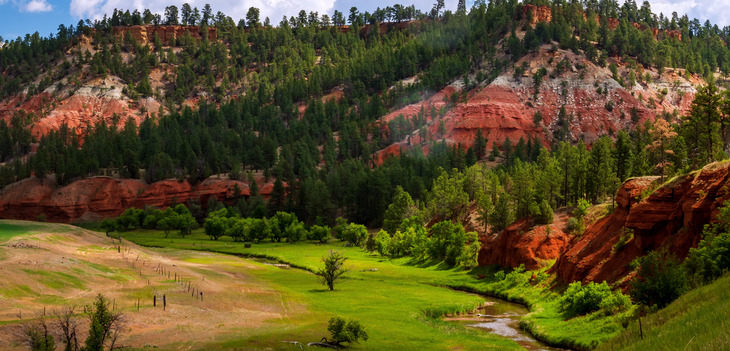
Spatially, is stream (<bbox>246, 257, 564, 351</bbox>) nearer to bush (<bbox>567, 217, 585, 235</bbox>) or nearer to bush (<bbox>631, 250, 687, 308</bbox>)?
bush (<bbox>631, 250, 687, 308</bbox>)

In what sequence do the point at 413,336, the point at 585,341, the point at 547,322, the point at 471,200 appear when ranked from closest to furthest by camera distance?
the point at 585,341 < the point at 413,336 < the point at 547,322 < the point at 471,200

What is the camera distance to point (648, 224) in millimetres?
55750

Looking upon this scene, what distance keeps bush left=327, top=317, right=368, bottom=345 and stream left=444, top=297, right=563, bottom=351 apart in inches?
580

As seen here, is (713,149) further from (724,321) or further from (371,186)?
(371,186)

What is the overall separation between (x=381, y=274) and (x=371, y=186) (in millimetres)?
81780

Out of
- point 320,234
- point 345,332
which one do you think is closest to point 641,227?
point 345,332

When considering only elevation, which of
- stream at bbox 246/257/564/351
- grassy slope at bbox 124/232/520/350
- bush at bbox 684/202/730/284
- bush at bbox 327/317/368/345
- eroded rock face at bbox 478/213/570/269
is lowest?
stream at bbox 246/257/564/351

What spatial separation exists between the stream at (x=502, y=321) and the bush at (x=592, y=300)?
566 cm

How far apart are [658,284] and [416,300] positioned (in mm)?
34030

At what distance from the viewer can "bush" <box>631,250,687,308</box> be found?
42000 millimetres

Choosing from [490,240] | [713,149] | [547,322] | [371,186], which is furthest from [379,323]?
[371,186]

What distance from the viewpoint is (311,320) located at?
188ft

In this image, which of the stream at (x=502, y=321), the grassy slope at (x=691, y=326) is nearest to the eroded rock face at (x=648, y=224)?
the stream at (x=502, y=321)

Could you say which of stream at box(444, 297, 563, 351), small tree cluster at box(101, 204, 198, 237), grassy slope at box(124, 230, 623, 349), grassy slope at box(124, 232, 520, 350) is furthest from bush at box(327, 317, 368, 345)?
small tree cluster at box(101, 204, 198, 237)
